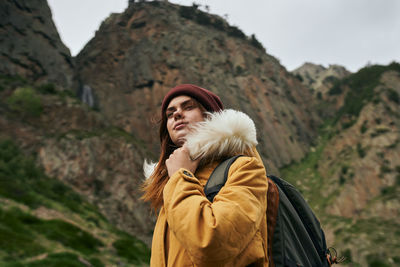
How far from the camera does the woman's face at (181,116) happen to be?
2.24 meters

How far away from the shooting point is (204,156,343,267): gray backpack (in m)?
1.51

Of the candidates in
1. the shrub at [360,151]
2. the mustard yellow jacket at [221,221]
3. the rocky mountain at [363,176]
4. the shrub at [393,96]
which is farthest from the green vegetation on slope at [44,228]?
the shrub at [393,96]

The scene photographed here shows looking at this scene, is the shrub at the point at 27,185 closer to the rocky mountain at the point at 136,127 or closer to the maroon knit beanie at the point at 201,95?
the rocky mountain at the point at 136,127

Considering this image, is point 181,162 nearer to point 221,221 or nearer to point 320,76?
point 221,221

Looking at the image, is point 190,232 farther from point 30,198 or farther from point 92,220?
point 92,220

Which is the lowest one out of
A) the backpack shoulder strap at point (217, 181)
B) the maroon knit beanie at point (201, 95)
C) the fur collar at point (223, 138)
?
the backpack shoulder strap at point (217, 181)

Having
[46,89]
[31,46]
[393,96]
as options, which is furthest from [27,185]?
[393,96]

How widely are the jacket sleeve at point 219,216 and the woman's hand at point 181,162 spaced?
23 centimetres

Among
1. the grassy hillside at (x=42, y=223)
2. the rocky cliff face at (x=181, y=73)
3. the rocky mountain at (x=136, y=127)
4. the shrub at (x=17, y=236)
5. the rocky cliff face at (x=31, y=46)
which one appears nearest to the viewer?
the shrub at (x=17, y=236)

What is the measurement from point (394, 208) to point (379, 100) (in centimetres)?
1740

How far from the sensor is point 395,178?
25.0m

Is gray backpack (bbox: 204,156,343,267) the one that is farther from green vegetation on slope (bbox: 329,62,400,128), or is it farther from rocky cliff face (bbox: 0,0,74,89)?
green vegetation on slope (bbox: 329,62,400,128)

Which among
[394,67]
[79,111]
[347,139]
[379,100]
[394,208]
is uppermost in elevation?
[394,67]

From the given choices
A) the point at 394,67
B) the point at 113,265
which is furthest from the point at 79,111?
the point at 394,67
